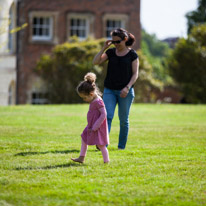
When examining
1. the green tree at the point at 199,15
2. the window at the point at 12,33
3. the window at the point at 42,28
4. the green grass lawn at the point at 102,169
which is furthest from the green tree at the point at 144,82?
the green grass lawn at the point at 102,169

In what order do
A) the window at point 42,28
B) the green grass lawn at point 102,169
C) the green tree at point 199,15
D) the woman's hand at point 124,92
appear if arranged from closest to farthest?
the green grass lawn at point 102,169 < the woman's hand at point 124,92 < the window at point 42,28 < the green tree at point 199,15

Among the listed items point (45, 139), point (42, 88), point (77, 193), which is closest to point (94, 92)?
point (77, 193)

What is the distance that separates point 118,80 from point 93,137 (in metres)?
1.68

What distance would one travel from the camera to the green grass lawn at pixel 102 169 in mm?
5142

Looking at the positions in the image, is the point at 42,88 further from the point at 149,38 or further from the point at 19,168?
the point at 149,38

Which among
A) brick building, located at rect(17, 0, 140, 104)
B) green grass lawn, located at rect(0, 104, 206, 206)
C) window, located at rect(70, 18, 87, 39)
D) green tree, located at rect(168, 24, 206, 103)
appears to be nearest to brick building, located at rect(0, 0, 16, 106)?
brick building, located at rect(17, 0, 140, 104)

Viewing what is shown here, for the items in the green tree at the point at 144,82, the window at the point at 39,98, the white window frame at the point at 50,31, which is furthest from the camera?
the white window frame at the point at 50,31

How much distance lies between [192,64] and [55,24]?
7284 millimetres

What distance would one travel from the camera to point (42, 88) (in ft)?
87.7

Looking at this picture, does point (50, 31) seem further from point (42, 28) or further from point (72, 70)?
point (72, 70)

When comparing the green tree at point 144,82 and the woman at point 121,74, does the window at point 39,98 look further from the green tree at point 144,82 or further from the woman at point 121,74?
the woman at point 121,74

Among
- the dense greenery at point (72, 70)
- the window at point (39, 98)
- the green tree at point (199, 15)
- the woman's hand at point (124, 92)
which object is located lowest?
the window at point (39, 98)

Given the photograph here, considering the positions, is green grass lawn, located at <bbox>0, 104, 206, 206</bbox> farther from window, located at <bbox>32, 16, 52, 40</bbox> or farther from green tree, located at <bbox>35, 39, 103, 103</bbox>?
window, located at <bbox>32, 16, 52, 40</bbox>

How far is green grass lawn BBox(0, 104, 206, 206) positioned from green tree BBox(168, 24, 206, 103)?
15646mm
